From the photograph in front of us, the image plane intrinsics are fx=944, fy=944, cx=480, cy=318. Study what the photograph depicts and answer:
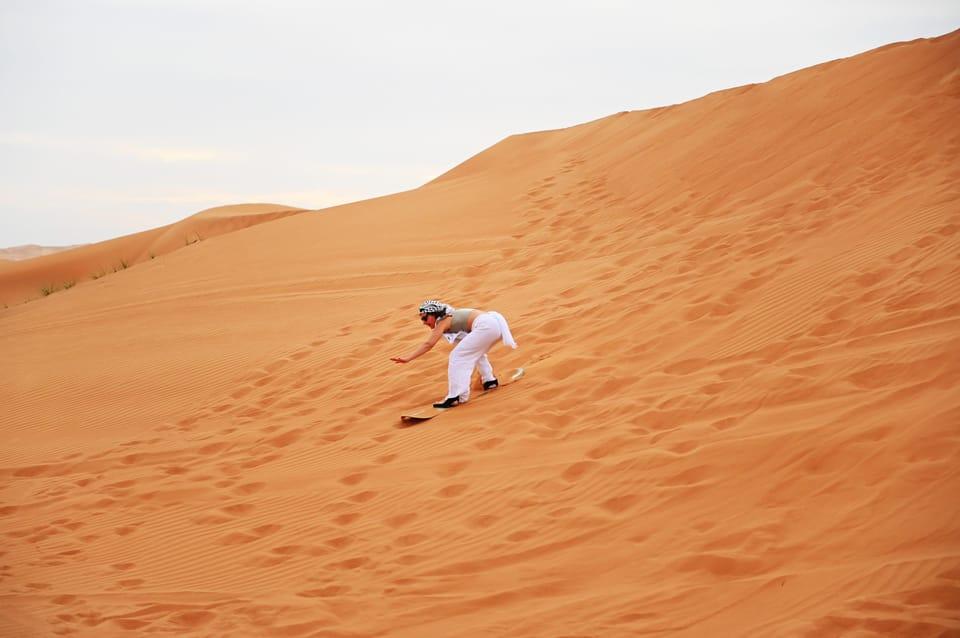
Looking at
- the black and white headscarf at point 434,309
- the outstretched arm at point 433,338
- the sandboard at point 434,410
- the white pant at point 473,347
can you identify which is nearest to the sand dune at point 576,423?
the sandboard at point 434,410

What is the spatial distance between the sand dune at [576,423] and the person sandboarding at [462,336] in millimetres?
385

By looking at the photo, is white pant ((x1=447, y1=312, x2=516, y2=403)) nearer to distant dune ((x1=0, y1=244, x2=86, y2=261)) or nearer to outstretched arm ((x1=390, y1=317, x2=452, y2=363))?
outstretched arm ((x1=390, y1=317, x2=452, y2=363))

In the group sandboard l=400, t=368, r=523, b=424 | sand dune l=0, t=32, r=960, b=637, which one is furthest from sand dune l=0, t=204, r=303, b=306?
sandboard l=400, t=368, r=523, b=424

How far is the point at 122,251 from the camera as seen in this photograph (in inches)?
1297

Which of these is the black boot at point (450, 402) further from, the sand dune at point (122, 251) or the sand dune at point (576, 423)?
the sand dune at point (122, 251)

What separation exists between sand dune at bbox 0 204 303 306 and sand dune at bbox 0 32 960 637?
51.2 ft

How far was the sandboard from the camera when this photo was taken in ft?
27.5

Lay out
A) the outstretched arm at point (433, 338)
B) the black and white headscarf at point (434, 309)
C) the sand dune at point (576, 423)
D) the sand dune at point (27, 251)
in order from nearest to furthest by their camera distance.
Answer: the sand dune at point (576, 423)
the outstretched arm at point (433, 338)
the black and white headscarf at point (434, 309)
the sand dune at point (27, 251)

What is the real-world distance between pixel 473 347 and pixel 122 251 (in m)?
27.6

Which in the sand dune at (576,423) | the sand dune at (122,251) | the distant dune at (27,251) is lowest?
the sand dune at (576,423)

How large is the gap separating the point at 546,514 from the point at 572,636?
59.0 inches

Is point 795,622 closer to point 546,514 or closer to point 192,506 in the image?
point 546,514

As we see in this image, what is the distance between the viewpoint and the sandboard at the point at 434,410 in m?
8.39

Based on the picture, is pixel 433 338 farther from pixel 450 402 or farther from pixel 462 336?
pixel 450 402
